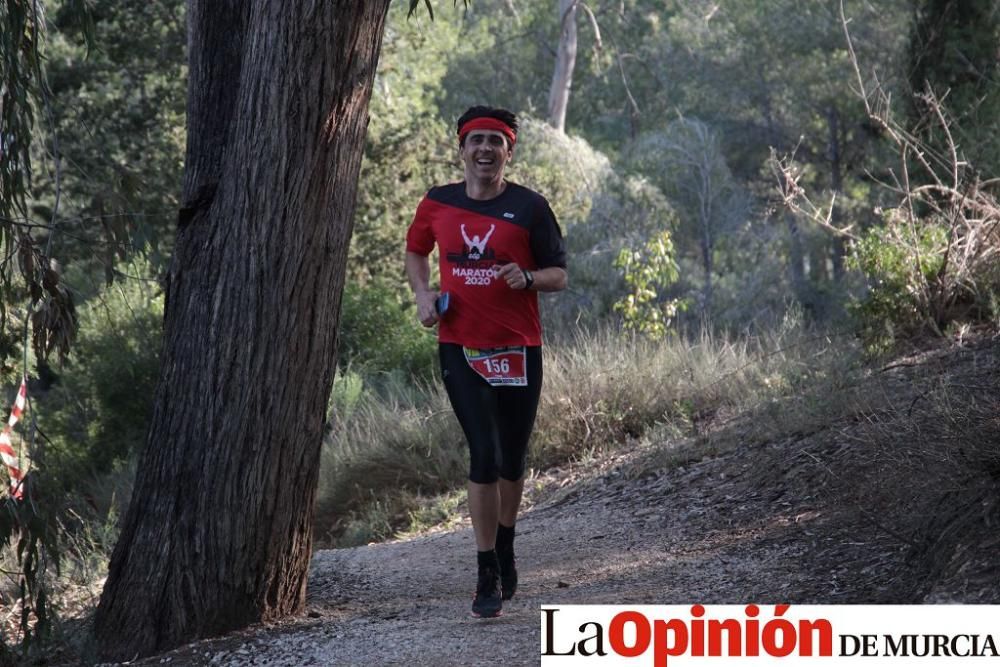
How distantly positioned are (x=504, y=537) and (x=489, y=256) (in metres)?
1.34

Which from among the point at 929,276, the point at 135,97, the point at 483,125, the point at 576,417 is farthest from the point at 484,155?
the point at 135,97

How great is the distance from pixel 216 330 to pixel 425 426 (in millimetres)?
6177

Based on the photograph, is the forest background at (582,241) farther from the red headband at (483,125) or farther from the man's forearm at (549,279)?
the man's forearm at (549,279)

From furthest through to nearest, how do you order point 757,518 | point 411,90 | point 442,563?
1. point 411,90
2. point 442,563
3. point 757,518

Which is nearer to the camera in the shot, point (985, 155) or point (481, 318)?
Answer: point (481, 318)

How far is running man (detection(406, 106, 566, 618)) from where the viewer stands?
6.10 meters

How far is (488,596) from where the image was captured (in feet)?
20.3

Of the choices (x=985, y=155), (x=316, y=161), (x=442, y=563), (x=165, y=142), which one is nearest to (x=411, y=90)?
(x=165, y=142)

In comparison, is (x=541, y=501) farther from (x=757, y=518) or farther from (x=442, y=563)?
(x=757, y=518)

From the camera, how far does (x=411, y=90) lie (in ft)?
79.2

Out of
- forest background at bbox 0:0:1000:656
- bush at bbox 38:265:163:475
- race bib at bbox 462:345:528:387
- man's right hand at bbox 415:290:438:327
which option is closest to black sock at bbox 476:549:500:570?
race bib at bbox 462:345:528:387

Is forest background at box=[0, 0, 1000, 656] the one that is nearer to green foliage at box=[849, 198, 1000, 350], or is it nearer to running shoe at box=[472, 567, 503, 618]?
green foliage at box=[849, 198, 1000, 350]

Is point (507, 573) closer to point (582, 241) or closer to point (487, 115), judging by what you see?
point (487, 115)

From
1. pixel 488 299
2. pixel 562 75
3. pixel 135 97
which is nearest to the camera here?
pixel 488 299
